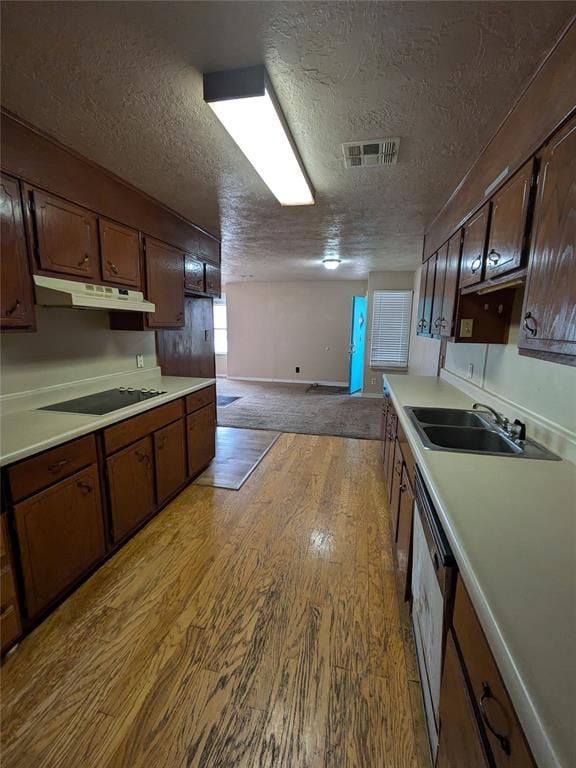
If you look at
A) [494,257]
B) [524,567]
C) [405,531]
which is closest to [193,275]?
[494,257]

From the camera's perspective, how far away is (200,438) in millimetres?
3096

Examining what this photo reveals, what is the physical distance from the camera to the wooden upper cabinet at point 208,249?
3402mm

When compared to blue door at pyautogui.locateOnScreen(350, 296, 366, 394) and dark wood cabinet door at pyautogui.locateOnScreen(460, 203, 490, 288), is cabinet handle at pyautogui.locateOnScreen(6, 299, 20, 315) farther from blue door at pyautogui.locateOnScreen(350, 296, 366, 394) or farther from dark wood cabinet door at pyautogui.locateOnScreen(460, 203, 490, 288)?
blue door at pyautogui.locateOnScreen(350, 296, 366, 394)

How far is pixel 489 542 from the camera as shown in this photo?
88 cm

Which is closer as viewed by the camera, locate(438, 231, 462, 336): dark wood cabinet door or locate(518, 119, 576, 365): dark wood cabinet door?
locate(518, 119, 576, 365): dark wood cabinet door

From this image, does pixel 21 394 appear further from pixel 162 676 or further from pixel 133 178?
pixel 162 676

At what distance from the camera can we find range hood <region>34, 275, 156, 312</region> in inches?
69.2

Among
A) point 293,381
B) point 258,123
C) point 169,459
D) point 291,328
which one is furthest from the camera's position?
point 293,381

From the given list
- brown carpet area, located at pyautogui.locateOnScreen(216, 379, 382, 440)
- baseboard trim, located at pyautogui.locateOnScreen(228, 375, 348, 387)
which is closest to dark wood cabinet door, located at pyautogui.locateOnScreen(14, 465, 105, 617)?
brown carpet area, located at pyautogui.locateOnScreen(216, 379, 382, 440)

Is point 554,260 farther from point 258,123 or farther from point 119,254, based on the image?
point 119,254

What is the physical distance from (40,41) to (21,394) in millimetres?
1722

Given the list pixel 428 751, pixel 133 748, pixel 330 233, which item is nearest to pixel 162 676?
pixel 133 748

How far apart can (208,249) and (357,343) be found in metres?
3.83

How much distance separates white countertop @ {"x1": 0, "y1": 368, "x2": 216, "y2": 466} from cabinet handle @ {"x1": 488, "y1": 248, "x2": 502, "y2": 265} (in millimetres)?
2209
